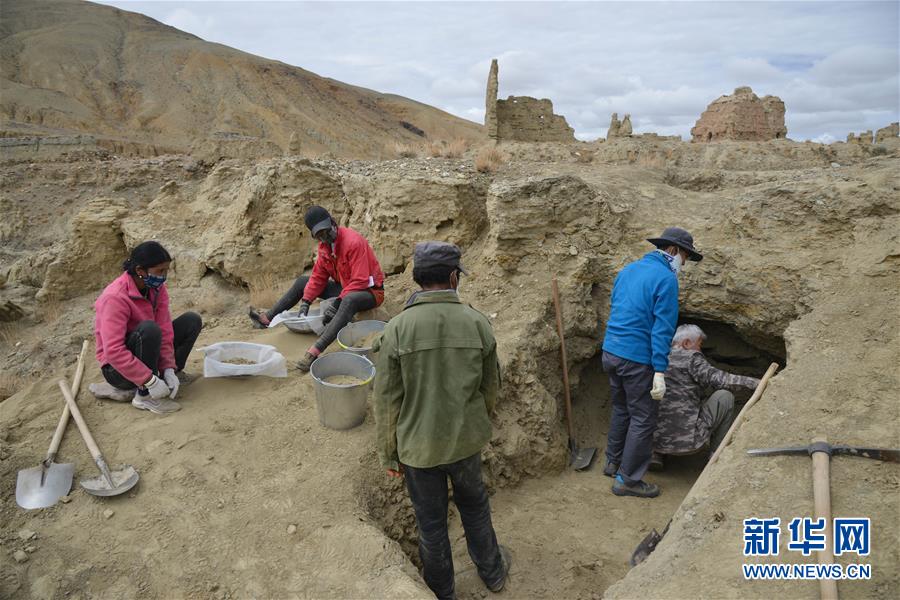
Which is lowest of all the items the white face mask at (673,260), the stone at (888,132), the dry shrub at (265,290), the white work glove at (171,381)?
the white work glove at (171,381)

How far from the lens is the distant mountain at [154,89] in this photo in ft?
109

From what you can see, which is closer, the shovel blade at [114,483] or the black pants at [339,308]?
the shovel blade at [114,483]

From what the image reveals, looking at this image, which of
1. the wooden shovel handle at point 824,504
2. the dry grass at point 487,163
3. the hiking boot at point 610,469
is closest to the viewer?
the wooden shovel handle at point 824,504

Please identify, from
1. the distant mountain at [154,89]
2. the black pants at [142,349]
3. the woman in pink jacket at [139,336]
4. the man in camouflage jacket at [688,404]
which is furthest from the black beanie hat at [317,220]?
the distant mountain at [154,89]

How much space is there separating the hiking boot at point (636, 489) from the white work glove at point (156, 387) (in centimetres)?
371

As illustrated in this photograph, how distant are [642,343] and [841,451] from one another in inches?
53.9

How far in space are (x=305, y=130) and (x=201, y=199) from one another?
31.9 meters

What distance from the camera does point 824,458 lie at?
2.65 metres

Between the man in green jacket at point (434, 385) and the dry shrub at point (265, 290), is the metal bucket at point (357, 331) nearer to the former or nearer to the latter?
the man in green jacket at point (434, 385)

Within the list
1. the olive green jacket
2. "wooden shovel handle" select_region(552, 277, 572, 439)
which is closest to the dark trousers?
"wooden shovel handle" select_region(552, 277, 572, 439)

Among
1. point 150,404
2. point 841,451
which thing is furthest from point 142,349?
point 841,451

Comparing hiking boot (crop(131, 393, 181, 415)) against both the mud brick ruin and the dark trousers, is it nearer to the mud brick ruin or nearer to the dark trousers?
the dark trousers

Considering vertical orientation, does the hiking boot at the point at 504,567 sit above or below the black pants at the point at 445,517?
below

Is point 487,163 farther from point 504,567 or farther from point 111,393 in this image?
point 504,567
